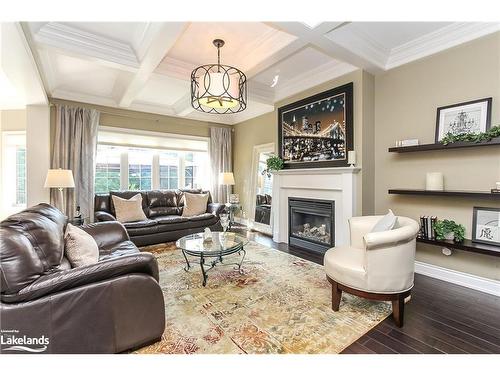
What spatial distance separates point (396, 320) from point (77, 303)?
225 centimetres

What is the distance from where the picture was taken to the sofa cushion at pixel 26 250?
1.31 meters

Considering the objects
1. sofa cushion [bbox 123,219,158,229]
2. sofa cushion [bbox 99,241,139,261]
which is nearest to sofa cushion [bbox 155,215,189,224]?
sofa cushion [bbox 123,219,158,229]

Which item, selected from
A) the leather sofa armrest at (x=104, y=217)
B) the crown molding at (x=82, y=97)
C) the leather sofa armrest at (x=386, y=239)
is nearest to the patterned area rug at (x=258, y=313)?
the leather sofa armrest at (x=386, y=239)

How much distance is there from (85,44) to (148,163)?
2.99 metres

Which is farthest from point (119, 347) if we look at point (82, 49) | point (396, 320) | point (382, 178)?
point (382, 178)

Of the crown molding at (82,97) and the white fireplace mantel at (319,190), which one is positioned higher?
the crown molding at (82,97)

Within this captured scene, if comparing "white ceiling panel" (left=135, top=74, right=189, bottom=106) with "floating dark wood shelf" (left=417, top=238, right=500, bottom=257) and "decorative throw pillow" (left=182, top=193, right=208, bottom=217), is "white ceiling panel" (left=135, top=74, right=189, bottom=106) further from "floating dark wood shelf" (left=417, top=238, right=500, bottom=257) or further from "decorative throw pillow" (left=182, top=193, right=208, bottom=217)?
"floating dark wood shelf" (left=417, top=238, right=500, bottom=257)

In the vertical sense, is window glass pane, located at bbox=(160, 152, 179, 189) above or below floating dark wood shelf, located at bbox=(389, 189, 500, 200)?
above

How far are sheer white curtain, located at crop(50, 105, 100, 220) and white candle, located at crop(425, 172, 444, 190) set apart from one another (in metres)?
5.25

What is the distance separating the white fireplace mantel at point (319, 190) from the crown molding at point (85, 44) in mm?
2843

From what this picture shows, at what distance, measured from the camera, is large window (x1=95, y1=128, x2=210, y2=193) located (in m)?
4.95

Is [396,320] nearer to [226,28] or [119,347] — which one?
[119,347]

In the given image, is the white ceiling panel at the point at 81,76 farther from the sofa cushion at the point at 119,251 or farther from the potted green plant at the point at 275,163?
the potted green plant at the point at 275,163

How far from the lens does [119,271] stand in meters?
1.52
